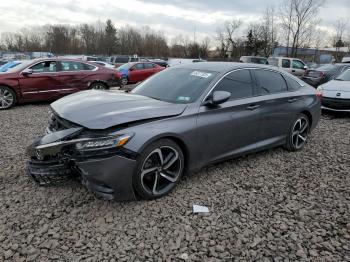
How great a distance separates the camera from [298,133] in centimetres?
535

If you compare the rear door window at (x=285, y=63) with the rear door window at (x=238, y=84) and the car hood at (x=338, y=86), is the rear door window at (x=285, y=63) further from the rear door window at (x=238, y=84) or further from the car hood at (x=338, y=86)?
the rear door window at (x=238, y=84)

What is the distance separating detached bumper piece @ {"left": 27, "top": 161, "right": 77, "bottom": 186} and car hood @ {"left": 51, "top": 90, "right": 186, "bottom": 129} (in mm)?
498

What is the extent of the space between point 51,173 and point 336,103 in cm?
774

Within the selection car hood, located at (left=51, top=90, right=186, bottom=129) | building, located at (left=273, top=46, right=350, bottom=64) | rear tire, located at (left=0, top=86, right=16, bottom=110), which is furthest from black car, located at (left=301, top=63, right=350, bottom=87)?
building, located at (left=273, top=46, right=350, bottom=64)

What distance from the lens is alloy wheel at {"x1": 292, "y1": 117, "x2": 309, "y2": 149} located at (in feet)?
17.3

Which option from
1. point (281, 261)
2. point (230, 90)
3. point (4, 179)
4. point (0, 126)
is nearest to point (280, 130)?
point (230, 90)

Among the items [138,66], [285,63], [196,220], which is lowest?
[196,220]

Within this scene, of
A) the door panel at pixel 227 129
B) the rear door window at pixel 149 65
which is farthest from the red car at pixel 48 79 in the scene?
the rear door window at pixel 149 65

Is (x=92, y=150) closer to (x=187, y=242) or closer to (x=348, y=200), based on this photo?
(x=187, y=242)

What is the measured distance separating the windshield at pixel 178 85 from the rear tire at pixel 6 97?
575cm

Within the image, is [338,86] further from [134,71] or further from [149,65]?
[149,65]

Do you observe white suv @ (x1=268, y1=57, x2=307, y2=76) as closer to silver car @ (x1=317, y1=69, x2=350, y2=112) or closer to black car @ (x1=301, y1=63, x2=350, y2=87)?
black car @ (x1=301, y1=63, x2=350, y2=87)

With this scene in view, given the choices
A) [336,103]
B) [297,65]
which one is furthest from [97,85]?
[297,65]

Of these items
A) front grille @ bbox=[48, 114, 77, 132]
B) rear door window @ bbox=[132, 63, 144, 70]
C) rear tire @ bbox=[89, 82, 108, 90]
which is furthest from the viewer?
rear door window @ bbox=[132, 63, 144, 70]
